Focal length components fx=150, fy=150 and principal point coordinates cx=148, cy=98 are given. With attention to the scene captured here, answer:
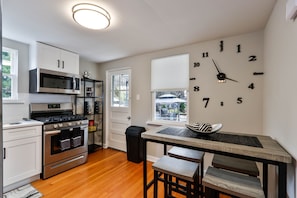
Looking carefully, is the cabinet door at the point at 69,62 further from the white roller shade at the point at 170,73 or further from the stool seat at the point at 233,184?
the stool seat at the point at 233,184

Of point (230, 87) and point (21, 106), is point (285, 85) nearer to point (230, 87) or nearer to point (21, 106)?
point (230, 87)

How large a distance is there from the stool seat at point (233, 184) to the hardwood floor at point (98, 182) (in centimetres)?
105

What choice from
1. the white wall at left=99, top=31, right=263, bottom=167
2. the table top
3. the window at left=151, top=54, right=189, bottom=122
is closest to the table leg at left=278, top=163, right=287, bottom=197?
the table top

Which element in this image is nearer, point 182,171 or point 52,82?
point 182,171

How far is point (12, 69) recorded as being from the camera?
259 cm

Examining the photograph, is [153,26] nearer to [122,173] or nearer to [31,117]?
[122,173]

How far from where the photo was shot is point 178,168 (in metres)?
1.49

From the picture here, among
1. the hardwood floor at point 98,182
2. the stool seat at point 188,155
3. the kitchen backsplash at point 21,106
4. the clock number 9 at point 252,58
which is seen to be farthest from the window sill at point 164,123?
the kitchen backsplash at point 21,106

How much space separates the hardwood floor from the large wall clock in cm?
145

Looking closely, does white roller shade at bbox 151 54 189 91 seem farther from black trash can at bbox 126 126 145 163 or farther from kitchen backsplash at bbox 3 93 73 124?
kitchen backsplash at bbox 3 93 73 124

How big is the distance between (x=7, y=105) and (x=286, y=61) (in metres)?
3.71

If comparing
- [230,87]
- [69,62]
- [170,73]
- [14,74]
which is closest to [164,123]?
[170,73]

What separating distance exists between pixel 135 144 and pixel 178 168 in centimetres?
168

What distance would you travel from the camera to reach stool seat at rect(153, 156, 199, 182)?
1.40m
